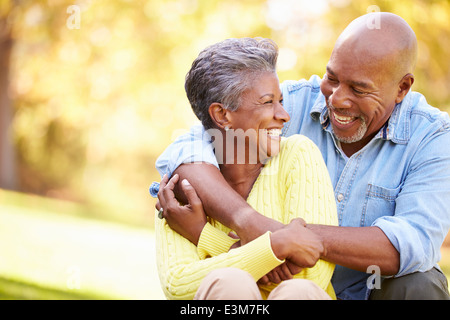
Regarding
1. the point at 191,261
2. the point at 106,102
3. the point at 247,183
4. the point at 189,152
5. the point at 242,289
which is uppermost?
the point at 106,102

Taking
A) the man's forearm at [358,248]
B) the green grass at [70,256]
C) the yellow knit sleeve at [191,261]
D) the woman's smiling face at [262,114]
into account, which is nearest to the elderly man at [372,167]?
the man's forearm at [358,248]

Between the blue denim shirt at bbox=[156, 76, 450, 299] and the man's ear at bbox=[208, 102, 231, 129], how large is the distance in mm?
121

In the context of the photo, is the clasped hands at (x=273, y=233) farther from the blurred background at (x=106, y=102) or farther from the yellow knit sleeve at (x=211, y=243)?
the blurred background at (x=106, y=102)

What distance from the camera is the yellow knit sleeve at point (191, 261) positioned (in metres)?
2.20

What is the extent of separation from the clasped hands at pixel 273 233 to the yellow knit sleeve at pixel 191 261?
0.12 ft

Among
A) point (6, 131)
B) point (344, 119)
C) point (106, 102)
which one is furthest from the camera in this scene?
point (106, 102)

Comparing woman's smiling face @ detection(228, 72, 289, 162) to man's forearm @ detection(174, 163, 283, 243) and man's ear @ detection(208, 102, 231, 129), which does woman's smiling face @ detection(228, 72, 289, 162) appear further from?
man's forearm @ detection(174, 163, 283, 243)

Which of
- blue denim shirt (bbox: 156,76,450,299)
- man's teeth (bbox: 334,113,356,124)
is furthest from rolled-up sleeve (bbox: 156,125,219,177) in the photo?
man's teeth (bbox: 334,113,356,124)

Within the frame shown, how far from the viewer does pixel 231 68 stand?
2.56 metres

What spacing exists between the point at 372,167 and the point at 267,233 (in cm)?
93

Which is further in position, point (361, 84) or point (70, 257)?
point (70, 257)

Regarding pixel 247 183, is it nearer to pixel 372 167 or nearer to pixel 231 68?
pixel 231 68

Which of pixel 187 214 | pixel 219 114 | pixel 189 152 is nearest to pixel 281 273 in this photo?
pixel 187 214
